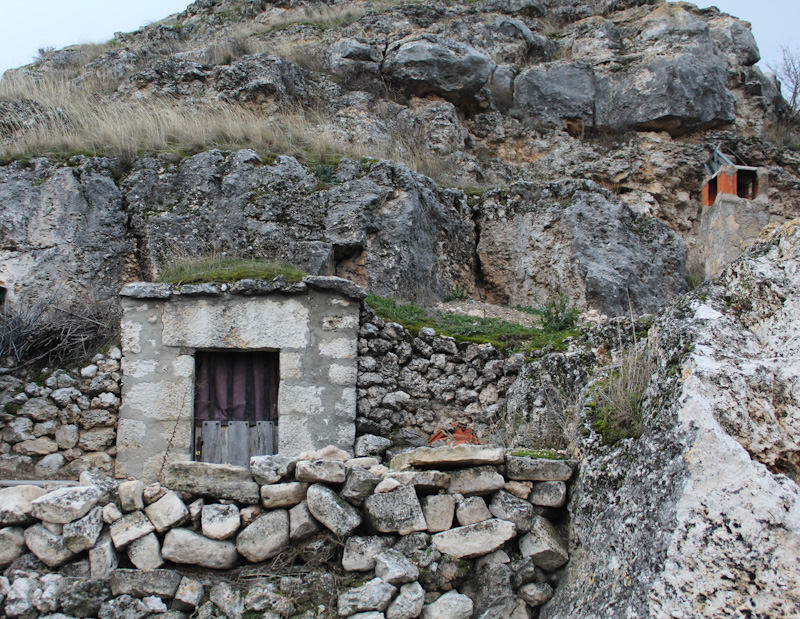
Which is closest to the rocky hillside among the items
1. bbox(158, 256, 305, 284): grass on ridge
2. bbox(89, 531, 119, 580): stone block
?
bbox(158, 256, 305, 284): grass on ridge

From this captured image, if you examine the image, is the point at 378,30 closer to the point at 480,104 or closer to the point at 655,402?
the point at 480,104

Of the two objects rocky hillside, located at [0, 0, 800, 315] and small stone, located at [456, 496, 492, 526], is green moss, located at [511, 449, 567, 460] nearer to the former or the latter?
small stone, located at [456, 496, 492, 526]

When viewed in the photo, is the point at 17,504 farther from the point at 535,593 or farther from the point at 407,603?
the point at 535,593

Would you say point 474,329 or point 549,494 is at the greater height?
point 474,329

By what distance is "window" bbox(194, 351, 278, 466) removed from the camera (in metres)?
5.95

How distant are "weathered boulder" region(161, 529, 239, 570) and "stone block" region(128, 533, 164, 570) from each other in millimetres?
28

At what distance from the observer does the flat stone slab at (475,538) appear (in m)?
2.89

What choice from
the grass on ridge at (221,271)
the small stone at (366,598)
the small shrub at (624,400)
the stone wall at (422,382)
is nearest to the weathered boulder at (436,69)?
the grass on ridge at (221,271)

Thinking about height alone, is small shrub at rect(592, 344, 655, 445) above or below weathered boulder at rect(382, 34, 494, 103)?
below

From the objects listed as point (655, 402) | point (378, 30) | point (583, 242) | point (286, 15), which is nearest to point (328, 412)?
point (655, 402)

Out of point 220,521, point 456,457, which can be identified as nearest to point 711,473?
point 456,457

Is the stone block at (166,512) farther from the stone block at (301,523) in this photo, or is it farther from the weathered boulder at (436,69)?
the weathered boulder at (436,69)

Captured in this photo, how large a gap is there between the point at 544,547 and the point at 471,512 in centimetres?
35

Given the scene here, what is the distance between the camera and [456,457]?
305 cm
